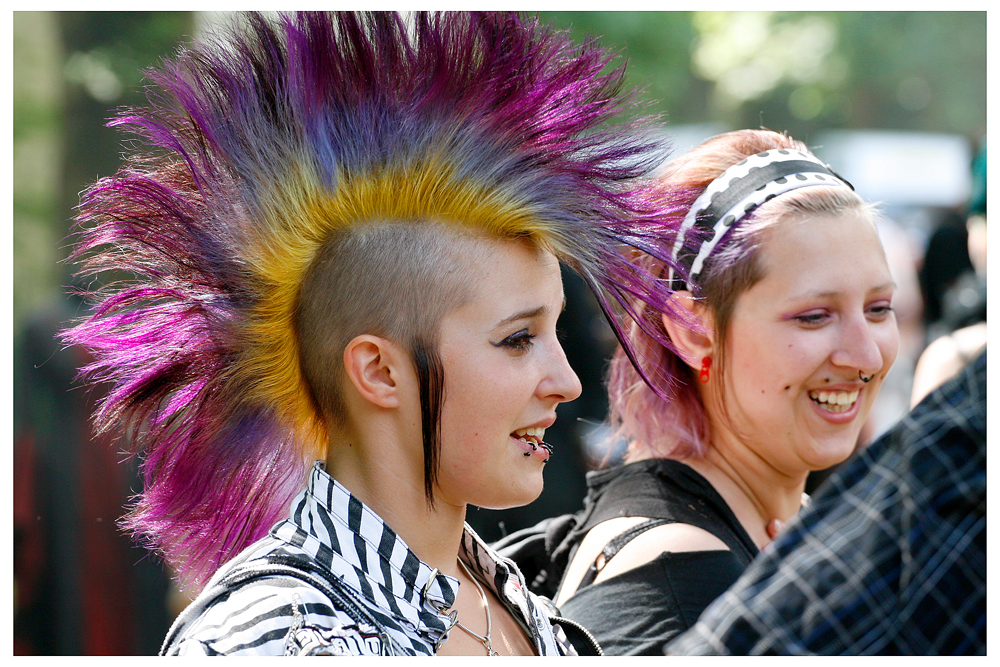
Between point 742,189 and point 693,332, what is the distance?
0.37m

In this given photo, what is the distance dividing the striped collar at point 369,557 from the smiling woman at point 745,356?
1.84 ft

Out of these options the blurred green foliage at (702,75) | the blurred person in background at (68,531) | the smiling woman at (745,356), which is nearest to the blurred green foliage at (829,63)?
the blurred green foliage at (702,75)

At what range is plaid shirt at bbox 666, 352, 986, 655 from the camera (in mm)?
901

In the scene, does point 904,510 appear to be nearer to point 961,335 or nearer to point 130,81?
point 961,335

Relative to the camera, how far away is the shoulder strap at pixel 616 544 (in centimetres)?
204

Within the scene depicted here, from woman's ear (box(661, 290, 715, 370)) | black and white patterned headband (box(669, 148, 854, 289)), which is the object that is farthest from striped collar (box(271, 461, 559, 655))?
black and white patterned headband (box(669, 148, 854, 289))

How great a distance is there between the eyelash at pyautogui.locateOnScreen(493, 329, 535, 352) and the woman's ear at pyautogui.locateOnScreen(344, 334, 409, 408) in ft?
0.58

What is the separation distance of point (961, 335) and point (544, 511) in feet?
6.82

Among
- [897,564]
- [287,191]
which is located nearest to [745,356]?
[287,191]

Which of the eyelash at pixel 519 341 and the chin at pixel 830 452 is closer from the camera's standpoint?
the eyelash at pixel 519 341

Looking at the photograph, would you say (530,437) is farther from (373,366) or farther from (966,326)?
(966,326)

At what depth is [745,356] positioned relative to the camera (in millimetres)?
2219

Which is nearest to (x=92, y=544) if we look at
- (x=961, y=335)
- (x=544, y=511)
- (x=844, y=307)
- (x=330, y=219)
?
(x=544, y=511)

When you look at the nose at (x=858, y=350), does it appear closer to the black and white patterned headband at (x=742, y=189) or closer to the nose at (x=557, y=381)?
the black and white patterned headband at (x=742, y=189)
